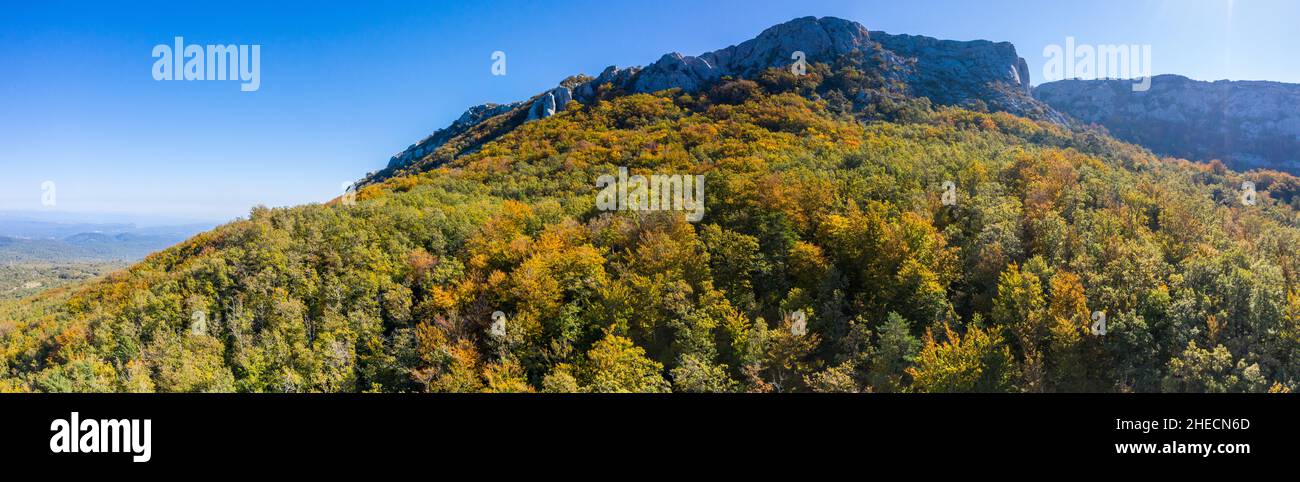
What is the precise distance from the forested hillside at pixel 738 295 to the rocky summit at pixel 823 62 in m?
43.6

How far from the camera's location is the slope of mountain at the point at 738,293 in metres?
24.6

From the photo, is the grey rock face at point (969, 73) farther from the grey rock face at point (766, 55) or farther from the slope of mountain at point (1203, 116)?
the slope of mountain at point (1203, 116)

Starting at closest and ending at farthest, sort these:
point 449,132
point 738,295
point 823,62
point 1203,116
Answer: point 738,295 → point 823,62 → point 1203,116 → point 449,132

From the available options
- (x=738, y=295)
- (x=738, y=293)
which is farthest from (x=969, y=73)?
(x=738, y=295)

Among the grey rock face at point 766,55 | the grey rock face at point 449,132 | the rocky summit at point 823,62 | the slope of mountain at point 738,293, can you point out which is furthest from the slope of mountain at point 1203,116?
the grey rock face at point 449,132

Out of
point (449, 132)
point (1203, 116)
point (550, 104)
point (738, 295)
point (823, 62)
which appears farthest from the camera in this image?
point (449, 132)

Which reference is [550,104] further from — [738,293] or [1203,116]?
[1203,116]

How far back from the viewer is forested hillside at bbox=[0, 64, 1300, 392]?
24.5 m

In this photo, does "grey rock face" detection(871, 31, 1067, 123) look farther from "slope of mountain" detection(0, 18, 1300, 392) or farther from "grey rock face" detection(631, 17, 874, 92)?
"slope of mountain" detection(0, 18, 1300, 392)

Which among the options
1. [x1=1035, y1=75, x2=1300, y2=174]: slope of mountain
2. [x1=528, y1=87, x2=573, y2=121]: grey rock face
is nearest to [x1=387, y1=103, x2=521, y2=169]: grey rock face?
[x1=528, y1=87, x2=573, y2=121]: grey rock face

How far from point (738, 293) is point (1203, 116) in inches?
5566

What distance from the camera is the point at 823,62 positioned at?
92.6 meters
